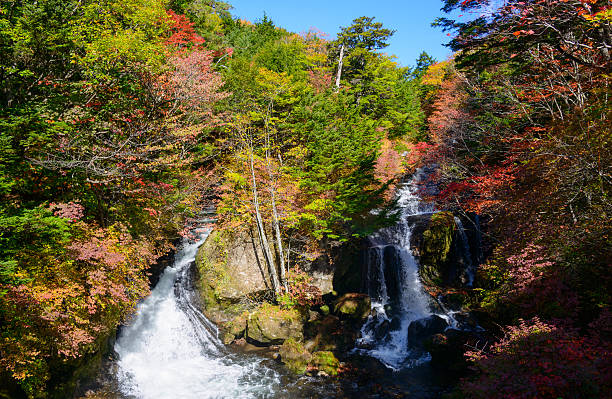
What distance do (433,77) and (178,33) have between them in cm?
3786

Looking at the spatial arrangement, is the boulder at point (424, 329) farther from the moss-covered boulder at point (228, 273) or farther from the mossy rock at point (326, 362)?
the moss-covered boulder at point (228, 273)

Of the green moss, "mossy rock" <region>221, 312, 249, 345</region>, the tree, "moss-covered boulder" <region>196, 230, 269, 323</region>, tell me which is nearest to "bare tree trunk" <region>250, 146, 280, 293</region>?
"moss-covered boulder" <region>196, 230, 269, 323</region>

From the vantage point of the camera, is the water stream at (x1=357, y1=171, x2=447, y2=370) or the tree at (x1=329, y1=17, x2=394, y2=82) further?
the tree at (x1=329, y1=17, x2=394, y2=82)

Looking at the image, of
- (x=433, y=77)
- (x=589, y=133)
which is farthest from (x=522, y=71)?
(x=433, y=77)

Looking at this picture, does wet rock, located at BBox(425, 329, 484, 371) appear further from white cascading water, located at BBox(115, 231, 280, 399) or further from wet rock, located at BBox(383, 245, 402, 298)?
white cascading water, located at BBox(115, 231, 280, 399)

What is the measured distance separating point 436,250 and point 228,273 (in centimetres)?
1224

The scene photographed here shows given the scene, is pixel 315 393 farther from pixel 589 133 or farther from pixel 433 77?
pixel 433 77

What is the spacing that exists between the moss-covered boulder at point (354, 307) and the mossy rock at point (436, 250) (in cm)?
393

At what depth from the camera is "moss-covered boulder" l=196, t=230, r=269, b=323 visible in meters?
15.9

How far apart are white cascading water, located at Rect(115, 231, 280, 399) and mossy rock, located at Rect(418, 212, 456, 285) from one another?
1035 centimetres

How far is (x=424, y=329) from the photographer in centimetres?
1384

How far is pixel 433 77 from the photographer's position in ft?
150

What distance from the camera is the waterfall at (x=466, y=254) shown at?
16.9 m

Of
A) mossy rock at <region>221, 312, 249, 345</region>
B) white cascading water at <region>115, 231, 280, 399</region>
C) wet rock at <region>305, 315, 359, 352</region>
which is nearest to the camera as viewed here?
white cascading water at <region>115, 231, 280, 399</region>
